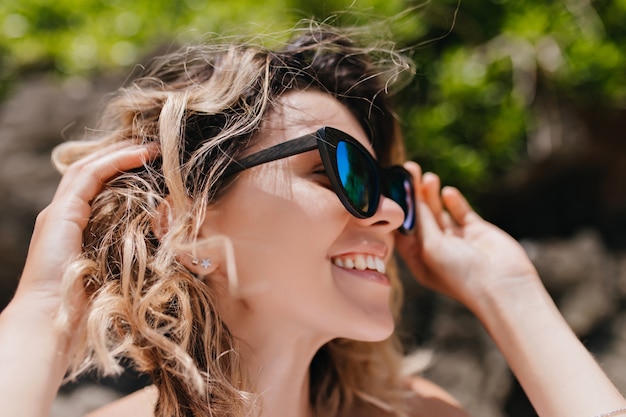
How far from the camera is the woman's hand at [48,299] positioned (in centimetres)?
178

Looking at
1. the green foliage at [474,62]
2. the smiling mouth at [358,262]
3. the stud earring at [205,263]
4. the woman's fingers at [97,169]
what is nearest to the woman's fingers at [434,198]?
the smiling mouth at [358,262]

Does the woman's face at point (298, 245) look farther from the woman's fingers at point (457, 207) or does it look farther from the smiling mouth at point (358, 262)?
the woman's fingers at point (457, 207)

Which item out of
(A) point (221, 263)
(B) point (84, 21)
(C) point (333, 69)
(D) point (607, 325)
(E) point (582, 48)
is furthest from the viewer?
(B) point (84, 21)

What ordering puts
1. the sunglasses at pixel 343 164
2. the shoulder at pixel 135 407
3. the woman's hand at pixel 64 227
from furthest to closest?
the shoulder at pixel 135 407 < the sunglasses at pixel 343 164 < the woman's hand at pixel 64 227

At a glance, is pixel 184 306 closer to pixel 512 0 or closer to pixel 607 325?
pixel 607 325

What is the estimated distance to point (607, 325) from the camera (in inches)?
143

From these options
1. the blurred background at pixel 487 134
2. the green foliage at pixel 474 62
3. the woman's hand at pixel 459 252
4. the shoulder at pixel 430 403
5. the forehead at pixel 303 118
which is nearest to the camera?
the forehead at pixel 303 118

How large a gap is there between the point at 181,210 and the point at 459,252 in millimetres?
1227

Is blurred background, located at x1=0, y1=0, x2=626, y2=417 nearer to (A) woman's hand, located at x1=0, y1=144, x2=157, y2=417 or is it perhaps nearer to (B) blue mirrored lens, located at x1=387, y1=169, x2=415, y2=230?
(B) blue mirrored lens, located at x1=387, y1=169, x2=415, y2=230

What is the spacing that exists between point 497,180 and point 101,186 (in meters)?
2.71

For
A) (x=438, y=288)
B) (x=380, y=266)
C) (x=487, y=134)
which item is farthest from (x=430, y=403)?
(x=487, y=134)

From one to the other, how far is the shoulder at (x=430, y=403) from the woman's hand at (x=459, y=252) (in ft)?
1.55

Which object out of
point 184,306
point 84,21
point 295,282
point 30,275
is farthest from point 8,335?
point 84,21

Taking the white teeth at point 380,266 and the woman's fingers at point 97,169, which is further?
the white teeth at point 380,266
